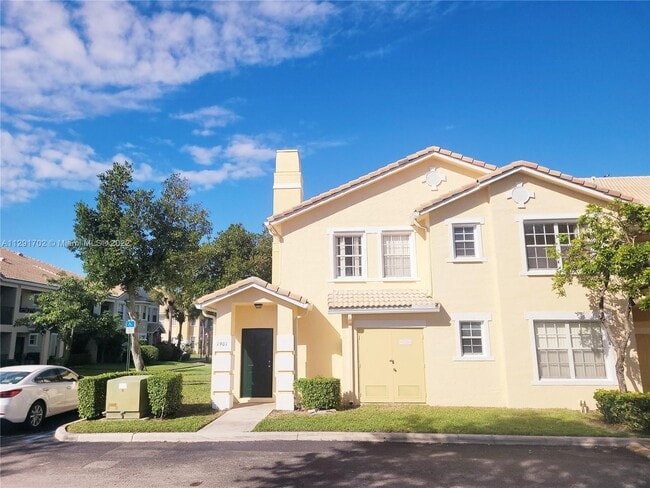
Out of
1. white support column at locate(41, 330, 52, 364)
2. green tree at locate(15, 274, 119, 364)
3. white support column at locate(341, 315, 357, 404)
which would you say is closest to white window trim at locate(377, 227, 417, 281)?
white support column at locate(341, 315, 357, 404)

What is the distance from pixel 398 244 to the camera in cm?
1516

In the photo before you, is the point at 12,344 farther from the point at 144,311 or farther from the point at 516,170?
the point at 516,170

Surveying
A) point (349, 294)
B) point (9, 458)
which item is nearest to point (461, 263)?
point (349, 294)

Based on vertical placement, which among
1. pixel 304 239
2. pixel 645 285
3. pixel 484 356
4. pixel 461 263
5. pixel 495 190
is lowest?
pixel 484 356

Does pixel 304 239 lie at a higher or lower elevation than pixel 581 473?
higher

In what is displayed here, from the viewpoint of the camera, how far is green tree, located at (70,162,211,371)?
21.7m

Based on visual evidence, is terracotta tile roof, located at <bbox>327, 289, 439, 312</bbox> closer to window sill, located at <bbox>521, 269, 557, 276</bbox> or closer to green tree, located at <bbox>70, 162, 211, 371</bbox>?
window sill, located at <bbox>521, 269, 557, 276</bbox>

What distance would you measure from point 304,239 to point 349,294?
2.49 metres

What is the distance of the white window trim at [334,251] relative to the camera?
14.8 meters

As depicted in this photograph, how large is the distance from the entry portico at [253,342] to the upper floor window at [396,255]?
10.6 ft

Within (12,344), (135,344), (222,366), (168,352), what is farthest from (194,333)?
(222,366)

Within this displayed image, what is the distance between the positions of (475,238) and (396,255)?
2.61 metres

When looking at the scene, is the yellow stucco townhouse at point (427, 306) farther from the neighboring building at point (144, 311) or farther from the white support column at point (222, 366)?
the neighboring building at point (144, 311)

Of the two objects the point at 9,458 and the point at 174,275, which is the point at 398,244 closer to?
the point at 9,458
